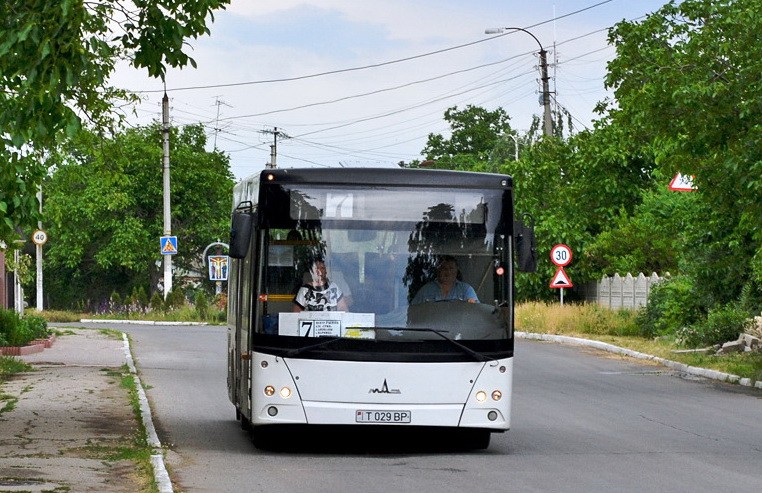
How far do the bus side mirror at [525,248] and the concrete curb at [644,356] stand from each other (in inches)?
452

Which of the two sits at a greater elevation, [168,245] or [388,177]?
[168,245]

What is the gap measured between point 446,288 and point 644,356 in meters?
19.0

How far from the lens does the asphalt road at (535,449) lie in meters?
11.9

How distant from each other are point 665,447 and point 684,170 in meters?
10.8

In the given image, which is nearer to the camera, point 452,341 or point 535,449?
point 452,341

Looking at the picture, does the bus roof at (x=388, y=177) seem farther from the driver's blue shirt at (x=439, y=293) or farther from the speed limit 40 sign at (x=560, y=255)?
the speed limit 40 sign at (x=560, y=255)

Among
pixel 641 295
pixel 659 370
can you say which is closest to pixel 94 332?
pixel 641 295

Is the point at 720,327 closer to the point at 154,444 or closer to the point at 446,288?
the point at 446,288

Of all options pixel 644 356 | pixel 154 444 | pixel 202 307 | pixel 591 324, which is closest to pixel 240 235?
pixel 154 444

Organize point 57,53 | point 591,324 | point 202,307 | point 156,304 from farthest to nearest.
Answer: point 156,304 < point 202,307 < point 591,324 < point 57,53

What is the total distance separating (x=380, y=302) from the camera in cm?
1383

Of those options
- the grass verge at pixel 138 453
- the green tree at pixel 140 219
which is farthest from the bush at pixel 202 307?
the grass verge at pixel 138 453

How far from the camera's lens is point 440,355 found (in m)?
13.8

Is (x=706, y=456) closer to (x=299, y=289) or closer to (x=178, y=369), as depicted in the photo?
(x=299, y=289)
